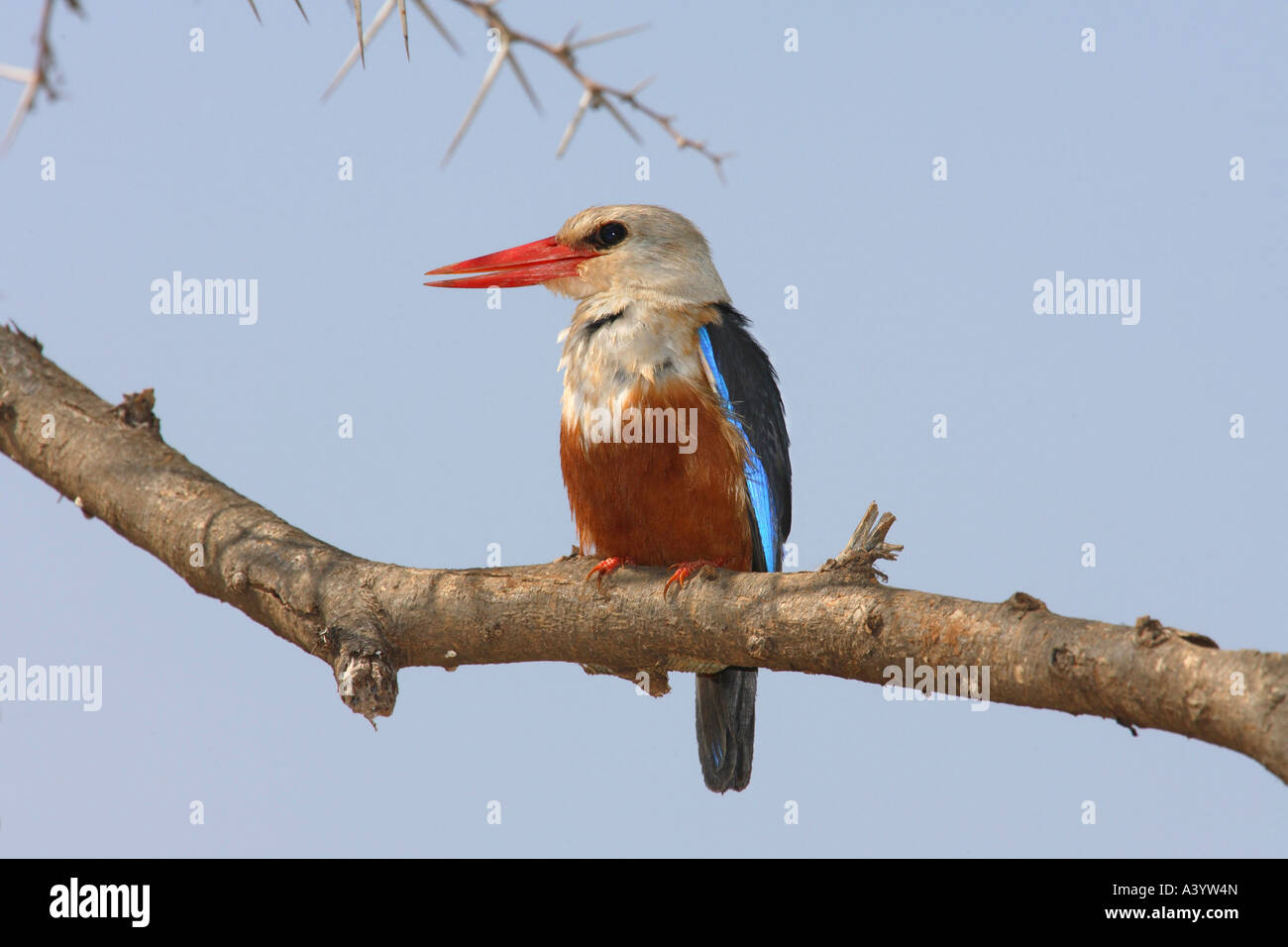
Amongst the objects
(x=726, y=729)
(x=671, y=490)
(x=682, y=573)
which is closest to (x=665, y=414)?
(x=671, y=490)

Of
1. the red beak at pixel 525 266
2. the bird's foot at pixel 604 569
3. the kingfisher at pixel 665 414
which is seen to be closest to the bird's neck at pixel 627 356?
the kingfisher at pixel 665 414

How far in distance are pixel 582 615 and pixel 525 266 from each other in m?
2.33

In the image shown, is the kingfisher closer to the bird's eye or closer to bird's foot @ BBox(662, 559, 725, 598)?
the bird's eye

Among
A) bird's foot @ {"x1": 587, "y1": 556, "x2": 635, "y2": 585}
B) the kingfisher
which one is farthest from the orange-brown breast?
bird's foot @ {"x1": 587, "y1": 556, "x2": 635, "y2": 585}

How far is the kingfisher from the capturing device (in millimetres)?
4965

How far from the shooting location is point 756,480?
516 cm

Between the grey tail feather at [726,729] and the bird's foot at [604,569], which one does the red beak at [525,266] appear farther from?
the grey tail feather at [726,729]

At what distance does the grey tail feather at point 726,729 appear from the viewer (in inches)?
206

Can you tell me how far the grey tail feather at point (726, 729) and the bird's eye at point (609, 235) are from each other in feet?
7.11

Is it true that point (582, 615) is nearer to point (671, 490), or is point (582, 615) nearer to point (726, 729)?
point (671, 490)

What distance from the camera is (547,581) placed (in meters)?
4.12

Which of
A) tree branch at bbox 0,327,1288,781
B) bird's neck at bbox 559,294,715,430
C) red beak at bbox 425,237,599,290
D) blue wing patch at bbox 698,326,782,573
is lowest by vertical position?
tree branch at bbox 0,327,1288,781

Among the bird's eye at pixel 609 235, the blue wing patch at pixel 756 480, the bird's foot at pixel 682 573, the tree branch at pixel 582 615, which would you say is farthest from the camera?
the bird's eye at pixel 609 235

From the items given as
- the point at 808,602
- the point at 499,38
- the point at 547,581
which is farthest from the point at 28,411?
the point at 808,602
